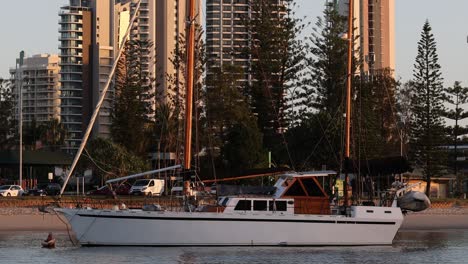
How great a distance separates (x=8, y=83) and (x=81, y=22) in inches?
1772

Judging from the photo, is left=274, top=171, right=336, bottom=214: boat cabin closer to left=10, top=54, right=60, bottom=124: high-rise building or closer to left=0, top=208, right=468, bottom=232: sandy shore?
left=0, top=208, right=468, bottom=232: sandy shore

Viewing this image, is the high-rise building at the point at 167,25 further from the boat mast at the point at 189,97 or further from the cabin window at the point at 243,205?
the cabin window at the point at 243,205

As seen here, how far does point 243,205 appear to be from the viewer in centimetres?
3722

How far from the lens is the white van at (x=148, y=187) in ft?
214

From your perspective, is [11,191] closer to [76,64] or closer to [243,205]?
[243,205]

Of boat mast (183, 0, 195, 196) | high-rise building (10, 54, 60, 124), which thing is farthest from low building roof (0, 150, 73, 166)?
high-rise building (10, 54, 60, 124)

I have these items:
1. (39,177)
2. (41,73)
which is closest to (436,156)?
(39,177)

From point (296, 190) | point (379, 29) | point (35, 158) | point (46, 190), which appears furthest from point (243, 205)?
point (379, 29)

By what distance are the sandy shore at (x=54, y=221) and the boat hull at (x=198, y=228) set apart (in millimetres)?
9255

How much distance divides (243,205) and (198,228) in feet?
5.57

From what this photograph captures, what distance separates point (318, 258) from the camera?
120ft

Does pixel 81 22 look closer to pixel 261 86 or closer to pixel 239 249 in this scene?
pixel 261 86

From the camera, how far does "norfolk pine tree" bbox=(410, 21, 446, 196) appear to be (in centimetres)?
7250

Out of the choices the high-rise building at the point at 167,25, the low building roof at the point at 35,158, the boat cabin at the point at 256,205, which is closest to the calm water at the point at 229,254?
the boat cabin at the point at 256,205
